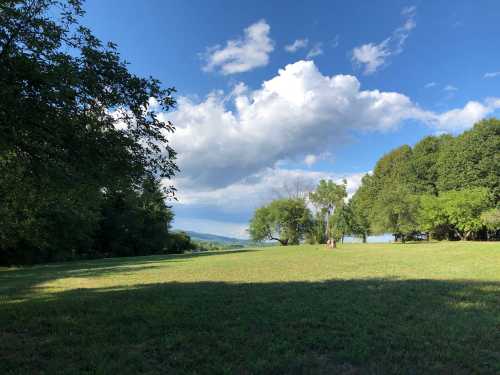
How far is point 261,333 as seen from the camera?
594 centimetres

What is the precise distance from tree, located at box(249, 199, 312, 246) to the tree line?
8070mm

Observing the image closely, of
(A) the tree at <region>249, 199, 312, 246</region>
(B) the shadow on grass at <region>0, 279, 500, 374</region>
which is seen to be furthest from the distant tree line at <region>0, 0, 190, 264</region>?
(A) the tree at <region>249, 199, 312, 246</region>

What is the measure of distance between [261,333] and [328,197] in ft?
159

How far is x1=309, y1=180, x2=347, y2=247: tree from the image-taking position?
170 ft

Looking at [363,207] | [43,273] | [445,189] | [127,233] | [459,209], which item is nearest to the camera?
[43,273]

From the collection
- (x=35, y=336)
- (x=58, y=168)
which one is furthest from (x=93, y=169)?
(x=35, y=336)

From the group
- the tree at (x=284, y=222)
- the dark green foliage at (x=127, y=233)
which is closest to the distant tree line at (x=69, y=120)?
the dark green foliage at (x=127, y=233)

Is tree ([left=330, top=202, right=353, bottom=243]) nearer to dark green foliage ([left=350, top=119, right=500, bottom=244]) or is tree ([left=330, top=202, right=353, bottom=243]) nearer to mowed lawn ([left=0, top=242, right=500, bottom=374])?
dark green foliage ([left=350, top=119, right=500, bottom=244])

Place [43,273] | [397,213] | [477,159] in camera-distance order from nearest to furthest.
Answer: [43,273] < [477,159] < [397,213]

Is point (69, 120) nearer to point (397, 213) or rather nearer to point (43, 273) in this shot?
point (43, 273)

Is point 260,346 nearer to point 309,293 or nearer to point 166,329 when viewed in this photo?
point 166,329

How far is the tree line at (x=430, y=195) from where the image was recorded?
44.2 meters

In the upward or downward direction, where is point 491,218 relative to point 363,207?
downward

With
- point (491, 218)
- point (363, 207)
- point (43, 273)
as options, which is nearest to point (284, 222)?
point (363, 207)
